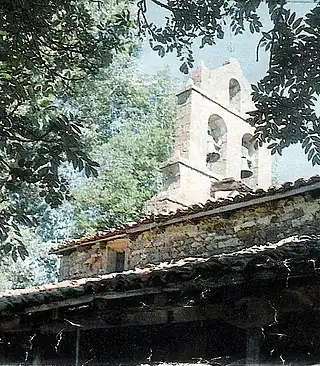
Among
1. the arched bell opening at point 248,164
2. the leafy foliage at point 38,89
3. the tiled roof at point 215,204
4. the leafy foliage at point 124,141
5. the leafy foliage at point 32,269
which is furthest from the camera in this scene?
the leafy foliage at point 124,141

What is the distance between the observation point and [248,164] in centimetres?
1364

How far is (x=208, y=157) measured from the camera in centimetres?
1409

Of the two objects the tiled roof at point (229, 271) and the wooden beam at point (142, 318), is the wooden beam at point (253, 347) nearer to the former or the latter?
the wooden beam at point (142, 318)

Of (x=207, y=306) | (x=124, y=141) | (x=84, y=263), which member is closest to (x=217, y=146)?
(x=124, y=141)

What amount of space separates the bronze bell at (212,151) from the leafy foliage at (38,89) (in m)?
9.12

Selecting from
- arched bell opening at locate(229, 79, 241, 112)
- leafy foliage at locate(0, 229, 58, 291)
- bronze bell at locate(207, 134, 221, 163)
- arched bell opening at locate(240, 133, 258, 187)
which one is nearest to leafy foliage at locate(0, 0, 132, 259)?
arched bell opening at locate(240, 133, 258, 187)

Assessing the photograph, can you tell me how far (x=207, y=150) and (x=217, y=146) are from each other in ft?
1.17

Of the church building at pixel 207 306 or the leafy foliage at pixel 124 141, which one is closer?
the church building at pixel 207 306

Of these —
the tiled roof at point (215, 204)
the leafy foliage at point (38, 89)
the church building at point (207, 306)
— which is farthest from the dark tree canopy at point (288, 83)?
the tiled roof at point (215, 204)

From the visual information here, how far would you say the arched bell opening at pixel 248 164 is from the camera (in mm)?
13516

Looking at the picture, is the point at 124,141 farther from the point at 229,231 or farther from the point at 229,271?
the point at 229,271

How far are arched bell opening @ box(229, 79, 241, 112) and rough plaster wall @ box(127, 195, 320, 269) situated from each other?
717 centimetres

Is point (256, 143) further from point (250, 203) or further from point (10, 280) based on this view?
point (10, 280)

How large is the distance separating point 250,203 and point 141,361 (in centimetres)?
366
